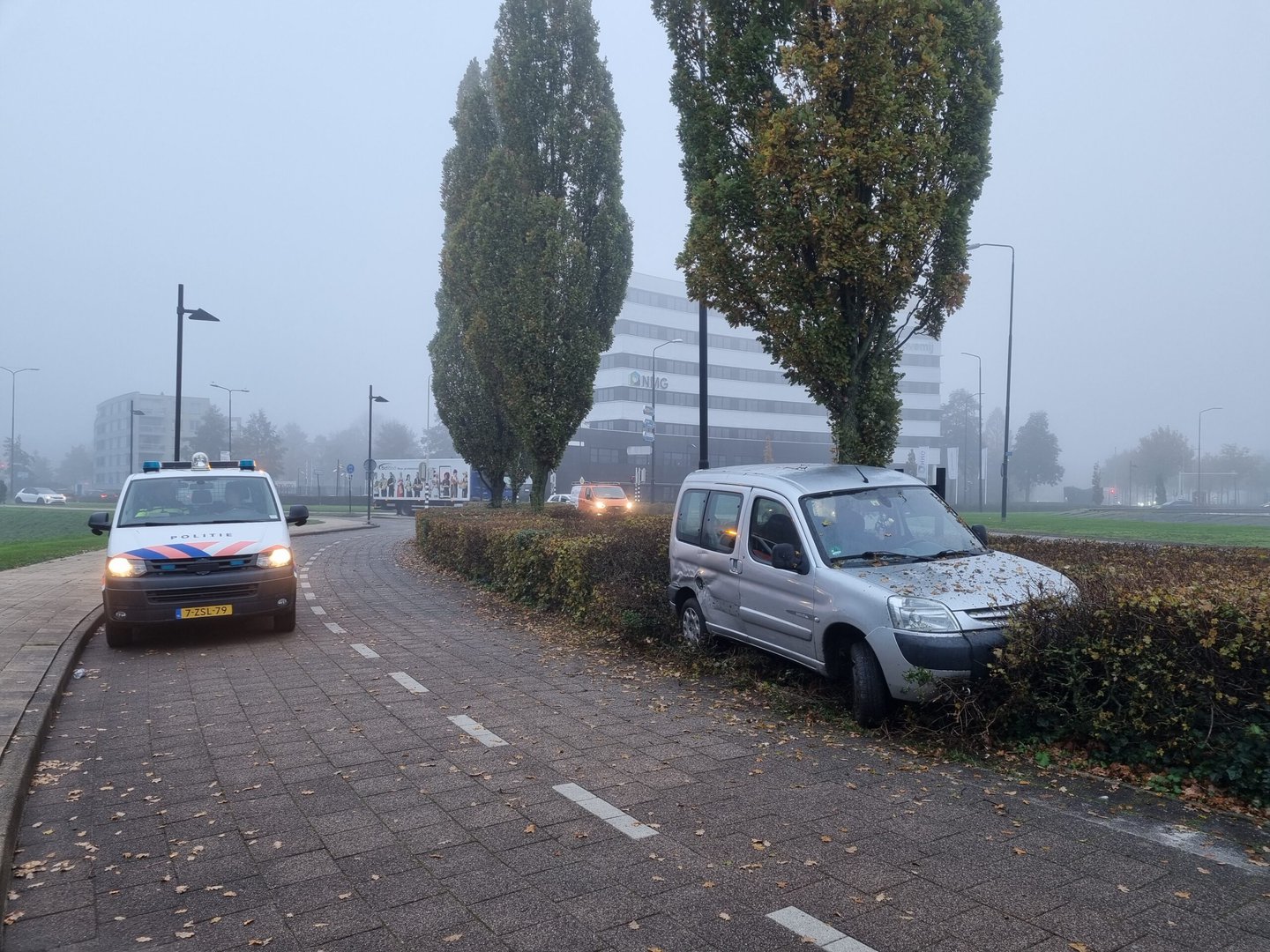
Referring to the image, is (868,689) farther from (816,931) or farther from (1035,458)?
(1035,458)

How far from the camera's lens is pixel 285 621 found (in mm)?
11117

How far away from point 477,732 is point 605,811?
189 centimetres

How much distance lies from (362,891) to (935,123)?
9968 mm

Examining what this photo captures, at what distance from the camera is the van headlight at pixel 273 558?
10523mm

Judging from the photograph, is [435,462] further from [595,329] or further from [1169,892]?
[1169,892]

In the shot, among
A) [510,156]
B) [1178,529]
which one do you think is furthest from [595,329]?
[1178,529]

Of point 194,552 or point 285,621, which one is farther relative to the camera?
point 285,621

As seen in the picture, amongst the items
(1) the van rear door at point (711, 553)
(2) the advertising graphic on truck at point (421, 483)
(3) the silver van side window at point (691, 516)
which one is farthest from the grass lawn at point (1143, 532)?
(2) the advertising graphic on truck at point (421, 483)

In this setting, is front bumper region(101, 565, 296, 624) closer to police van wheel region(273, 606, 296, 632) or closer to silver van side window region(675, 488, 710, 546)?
police van wheel region(273, 606, 296, 632)

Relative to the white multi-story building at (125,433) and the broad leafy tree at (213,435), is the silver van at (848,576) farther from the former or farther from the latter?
the white multi-story building at (125,433)

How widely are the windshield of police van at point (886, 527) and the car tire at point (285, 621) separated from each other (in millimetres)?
6281

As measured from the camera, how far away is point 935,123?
10.9 metres

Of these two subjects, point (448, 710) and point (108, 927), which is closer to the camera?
point (108, 927)

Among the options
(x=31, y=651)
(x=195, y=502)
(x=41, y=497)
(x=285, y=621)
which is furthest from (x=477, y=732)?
(x=41, y=497)
